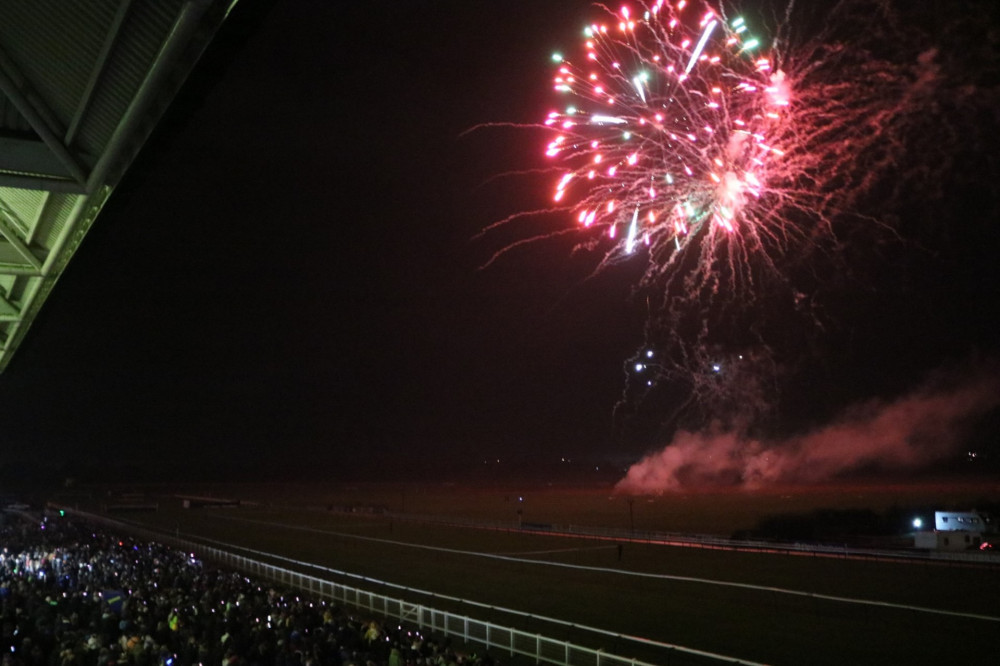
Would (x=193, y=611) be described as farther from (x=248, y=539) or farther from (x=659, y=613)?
(x=248, y=539)

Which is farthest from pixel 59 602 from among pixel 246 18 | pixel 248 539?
pixel 248 539

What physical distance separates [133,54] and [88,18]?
0.91 feet

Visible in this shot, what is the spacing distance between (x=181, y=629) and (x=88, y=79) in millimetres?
9049

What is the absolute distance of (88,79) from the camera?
4.59 m

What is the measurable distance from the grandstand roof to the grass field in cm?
1356

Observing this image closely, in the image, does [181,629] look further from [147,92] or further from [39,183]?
[147,92]

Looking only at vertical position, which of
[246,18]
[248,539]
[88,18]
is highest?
[88,18]

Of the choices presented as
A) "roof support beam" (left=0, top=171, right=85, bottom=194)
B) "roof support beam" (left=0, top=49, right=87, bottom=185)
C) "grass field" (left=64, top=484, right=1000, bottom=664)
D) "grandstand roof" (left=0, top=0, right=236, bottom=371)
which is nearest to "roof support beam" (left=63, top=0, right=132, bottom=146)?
"grandstand roof" (left=0, top=0, right=236, bottom=371)

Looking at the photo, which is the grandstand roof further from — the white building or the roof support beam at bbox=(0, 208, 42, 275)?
the white building

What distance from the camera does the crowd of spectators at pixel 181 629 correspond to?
31.1 ft

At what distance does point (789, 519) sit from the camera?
45.0 m

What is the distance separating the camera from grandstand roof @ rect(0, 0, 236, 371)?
13.0 ft

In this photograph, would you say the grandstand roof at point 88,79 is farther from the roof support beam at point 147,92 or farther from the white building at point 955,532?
the white building at point 955,532

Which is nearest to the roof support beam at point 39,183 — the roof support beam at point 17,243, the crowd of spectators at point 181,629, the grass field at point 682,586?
the roof support beam at point 17,243
